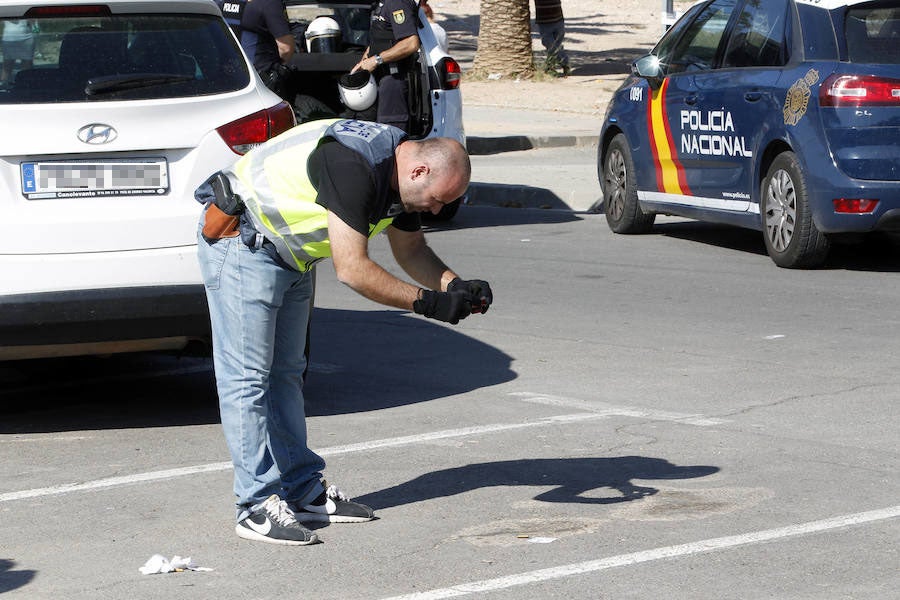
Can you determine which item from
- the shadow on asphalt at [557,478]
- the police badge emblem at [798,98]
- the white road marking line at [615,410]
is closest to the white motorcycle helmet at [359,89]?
the police badge emblem at [798,98]

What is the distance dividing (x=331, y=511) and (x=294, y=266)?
0.85m

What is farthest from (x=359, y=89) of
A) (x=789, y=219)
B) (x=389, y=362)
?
(x=389, y=362)

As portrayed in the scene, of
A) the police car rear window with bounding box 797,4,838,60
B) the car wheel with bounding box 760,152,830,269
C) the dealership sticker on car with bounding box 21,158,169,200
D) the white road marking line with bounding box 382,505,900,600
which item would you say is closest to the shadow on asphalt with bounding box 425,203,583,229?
the car wheel with bounding box 760,152,830,269

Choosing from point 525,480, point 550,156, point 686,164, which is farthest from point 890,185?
point 550,156

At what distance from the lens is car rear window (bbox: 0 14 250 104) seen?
639 cm

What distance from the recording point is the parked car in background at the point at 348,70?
40.9 ft

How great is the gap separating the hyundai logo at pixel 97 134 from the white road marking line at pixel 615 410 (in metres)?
2.19

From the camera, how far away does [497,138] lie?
59.4ft

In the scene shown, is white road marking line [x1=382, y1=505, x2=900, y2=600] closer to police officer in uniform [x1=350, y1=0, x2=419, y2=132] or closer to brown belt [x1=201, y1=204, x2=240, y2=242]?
brown belt [x1=201, y1=204, x2=240, y2=242]

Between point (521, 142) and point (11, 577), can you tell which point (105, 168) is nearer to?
point (11, 577)

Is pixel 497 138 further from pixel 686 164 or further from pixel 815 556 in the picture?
pixel 815 556

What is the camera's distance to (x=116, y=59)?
6566 mm

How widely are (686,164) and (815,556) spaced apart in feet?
22.6

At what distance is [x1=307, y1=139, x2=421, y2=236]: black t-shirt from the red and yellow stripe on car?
22.8 feet
